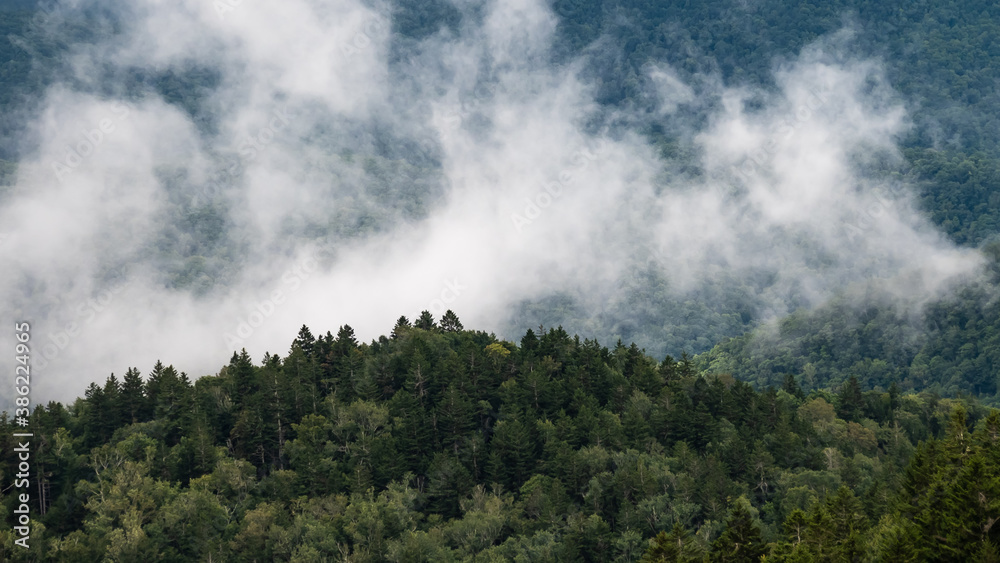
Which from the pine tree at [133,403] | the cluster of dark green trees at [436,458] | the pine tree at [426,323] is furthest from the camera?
the pine tree at [426,323]

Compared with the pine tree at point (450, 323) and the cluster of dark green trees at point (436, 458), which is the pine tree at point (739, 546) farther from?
the pine tree at point (450, 323)

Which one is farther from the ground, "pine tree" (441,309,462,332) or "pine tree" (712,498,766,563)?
"pine tree" (441,309,462,332)

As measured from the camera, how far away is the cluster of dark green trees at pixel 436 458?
127 m

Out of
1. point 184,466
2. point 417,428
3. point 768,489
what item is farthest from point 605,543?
point 184,466

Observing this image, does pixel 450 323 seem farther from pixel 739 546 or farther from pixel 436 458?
pixel 739 546

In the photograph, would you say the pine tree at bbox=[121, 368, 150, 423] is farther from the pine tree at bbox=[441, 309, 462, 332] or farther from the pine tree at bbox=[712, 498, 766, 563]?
the pine tree at bbox=[712, 498, 766, 563]

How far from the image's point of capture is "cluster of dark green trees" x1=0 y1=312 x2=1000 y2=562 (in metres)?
127

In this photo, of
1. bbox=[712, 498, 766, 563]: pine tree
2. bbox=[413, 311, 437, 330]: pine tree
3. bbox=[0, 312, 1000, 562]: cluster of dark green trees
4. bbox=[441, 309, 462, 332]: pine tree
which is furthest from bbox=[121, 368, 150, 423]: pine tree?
bbox=[712, 498, 766, 563]: pine tree

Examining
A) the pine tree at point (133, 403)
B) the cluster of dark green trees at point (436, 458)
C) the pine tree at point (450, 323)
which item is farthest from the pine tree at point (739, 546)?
the pine tree at point (450, 323)

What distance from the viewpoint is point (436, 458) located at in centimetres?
14588

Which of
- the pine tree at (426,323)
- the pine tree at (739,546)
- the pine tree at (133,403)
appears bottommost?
the pine tree at (739,546)

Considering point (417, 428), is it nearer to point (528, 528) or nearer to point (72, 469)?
point (528, 528)

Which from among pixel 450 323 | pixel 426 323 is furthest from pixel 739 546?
pixel 450 323

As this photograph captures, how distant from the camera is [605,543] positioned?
126125mm
